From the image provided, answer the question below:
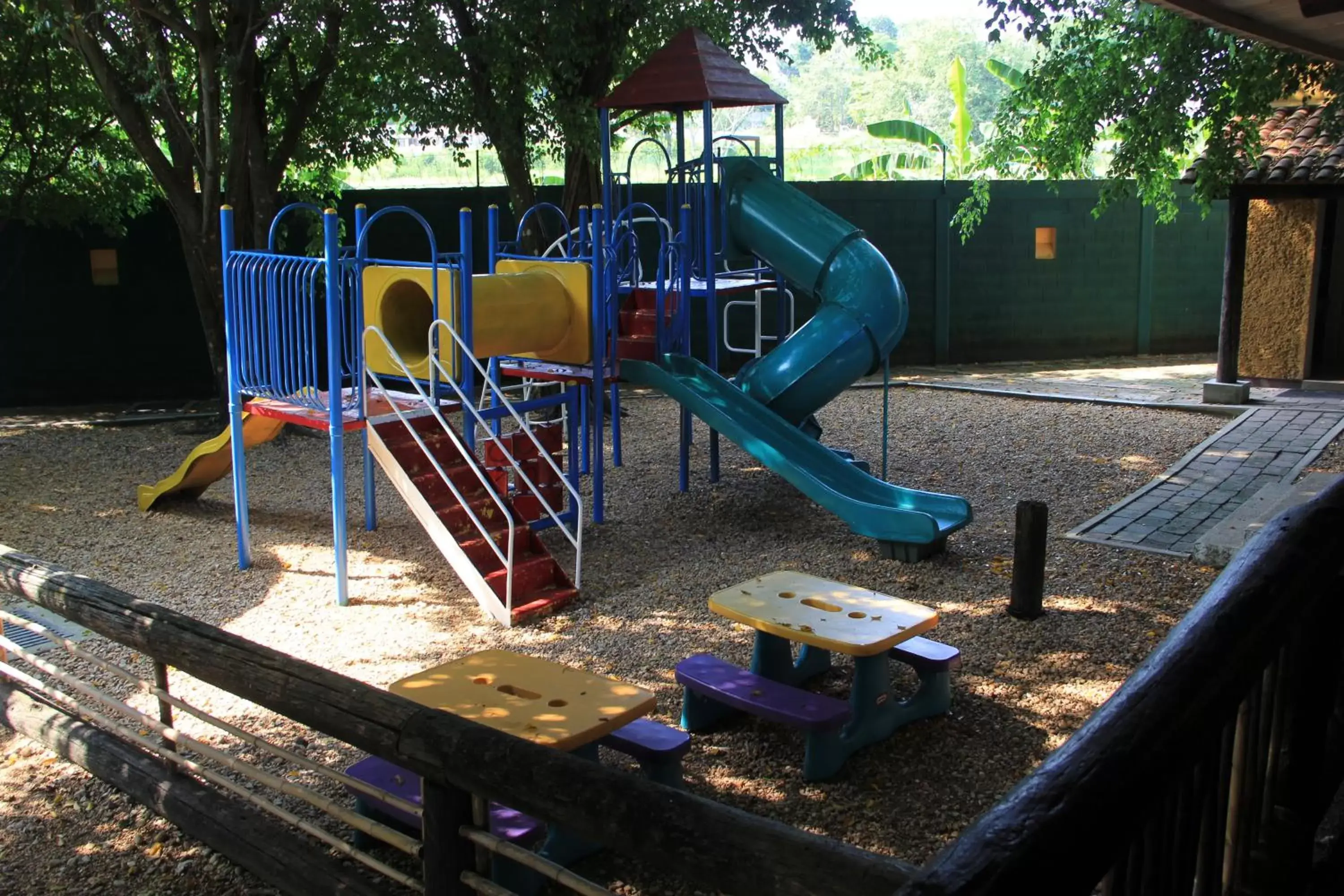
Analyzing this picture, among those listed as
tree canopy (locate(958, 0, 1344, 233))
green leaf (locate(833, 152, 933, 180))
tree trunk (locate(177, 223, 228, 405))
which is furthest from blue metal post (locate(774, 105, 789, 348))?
green leaf (locate(833, 152, 933, 180))

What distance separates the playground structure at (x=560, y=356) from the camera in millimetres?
6426

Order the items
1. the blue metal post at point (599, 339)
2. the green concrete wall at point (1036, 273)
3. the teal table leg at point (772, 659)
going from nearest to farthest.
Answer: the teal table leg at point (772, 659) → the blue metal post at point (599, 339) → the green concrete wall at point (1036, 273)

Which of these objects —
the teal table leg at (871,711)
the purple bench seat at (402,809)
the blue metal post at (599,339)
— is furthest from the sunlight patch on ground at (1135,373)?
the purple bench seat at (402,809)

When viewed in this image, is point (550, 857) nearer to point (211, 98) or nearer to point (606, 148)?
point (606, 148)

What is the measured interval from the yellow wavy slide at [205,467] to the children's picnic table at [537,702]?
369cm

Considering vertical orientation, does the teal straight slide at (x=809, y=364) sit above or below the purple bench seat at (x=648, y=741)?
above

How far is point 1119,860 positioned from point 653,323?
23.2 ft

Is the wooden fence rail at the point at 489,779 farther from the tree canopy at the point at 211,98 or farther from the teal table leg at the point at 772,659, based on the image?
the tree canopy at the point at 211,98

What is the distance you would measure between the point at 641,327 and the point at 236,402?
2781 millimetres

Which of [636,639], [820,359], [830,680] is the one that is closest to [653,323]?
[820,359]

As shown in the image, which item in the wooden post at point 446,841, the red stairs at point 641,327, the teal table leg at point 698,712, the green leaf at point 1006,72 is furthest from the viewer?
the green leaf at point 1006,72

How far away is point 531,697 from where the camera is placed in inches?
155

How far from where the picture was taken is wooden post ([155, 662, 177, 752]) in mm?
4035

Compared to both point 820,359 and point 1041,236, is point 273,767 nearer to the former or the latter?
point 820,359
